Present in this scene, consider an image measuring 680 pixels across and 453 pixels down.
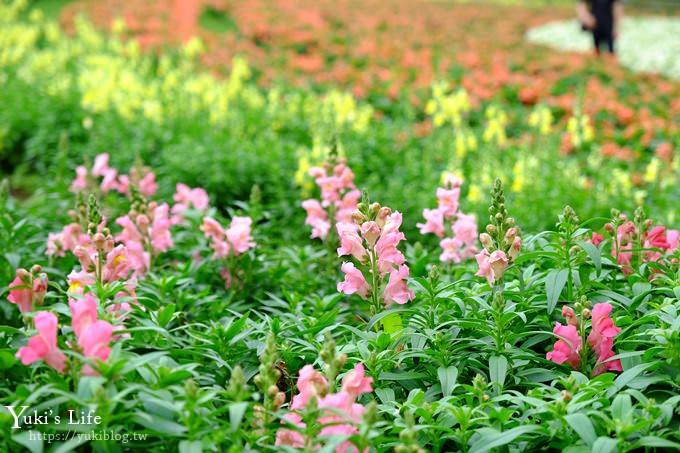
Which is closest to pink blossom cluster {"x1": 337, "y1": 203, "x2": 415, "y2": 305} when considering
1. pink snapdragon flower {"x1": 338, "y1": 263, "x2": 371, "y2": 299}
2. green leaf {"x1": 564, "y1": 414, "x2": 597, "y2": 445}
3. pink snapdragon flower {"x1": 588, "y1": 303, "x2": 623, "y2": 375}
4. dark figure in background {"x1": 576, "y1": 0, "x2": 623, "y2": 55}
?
pink snapdragon flower {"x1": 338, "y1": 263, "x2": 371, "y2": 299}

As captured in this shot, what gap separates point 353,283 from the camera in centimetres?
274

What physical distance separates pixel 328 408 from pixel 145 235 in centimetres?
186

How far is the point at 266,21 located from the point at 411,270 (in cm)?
1245

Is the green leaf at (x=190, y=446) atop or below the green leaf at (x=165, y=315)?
below

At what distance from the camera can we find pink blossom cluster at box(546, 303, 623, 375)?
2461mm

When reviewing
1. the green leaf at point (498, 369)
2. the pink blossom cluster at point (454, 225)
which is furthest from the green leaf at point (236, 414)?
the pink blossom cluster at point (454, 225)

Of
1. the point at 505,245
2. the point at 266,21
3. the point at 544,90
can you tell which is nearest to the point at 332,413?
the point at 505,245

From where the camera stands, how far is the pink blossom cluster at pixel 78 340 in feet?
6.61

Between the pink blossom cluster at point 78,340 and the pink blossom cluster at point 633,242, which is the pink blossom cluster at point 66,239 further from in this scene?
the pink blossom cluster at point 633,242

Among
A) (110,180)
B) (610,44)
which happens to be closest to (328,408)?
(110,180)

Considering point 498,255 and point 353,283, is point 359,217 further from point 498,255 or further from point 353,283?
point 498,255

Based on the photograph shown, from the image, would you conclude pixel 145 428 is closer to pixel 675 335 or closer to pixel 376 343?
pixel 376 343

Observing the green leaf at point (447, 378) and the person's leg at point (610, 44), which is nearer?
the green leaf at point (447, 378)

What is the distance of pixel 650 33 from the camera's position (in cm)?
1694
